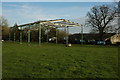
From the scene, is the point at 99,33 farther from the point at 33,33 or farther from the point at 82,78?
the point at 82,78

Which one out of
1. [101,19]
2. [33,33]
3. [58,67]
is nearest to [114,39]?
[101,19]

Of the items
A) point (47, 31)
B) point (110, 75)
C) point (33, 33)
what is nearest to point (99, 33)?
point (47, 31)

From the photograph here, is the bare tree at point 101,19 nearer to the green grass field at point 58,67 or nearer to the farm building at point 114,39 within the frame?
the farm building at point 114,39

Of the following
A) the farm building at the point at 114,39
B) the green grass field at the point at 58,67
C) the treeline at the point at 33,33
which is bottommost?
the green grass field at the point at 58,67

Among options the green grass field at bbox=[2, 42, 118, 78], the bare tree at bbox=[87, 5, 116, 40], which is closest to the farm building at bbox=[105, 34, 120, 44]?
the bare tree at bbox=[87, 5, 116, 40]

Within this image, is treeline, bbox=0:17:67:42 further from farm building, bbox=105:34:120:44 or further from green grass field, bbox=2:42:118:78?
green grass field, bbox=2:42:118:78

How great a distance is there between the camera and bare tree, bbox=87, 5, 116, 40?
34.9 m

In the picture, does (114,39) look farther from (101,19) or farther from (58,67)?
(58,67)

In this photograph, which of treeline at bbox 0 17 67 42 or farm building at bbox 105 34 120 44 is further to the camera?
treeline at bbox 0 17 67 42

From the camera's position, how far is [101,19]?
35.9 metres

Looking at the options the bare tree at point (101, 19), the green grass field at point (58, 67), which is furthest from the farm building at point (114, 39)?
the green grass field at point (58, 67)

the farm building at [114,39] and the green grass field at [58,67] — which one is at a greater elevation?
the farm building at [114,39]

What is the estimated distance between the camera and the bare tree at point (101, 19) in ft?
115

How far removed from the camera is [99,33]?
3619cm
